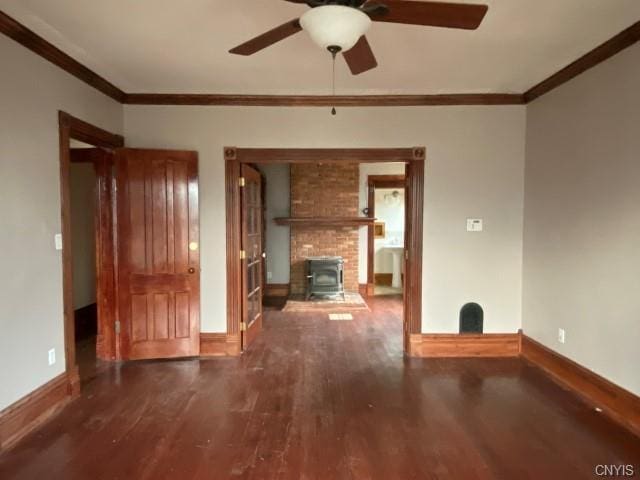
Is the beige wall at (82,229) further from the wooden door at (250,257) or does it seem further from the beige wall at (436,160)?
the wooden door at (250,257)

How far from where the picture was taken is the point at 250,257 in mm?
4387

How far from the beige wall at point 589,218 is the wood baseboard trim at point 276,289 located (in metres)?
4.23

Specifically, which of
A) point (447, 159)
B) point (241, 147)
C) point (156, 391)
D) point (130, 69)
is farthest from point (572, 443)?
point (130, 69)

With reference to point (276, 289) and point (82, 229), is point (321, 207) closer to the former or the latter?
point (276, 289)

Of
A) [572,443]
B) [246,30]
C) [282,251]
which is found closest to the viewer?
[572,443]

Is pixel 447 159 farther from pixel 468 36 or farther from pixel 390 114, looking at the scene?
pixel 468 36

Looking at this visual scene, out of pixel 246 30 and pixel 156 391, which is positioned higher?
pixel 246 30

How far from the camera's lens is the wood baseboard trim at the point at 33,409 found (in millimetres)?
2361

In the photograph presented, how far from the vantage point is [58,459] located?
223 centimetres

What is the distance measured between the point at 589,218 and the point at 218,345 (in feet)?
11.2

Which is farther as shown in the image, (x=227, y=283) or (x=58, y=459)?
(x=227, y=283)

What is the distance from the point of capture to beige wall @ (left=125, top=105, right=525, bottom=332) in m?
3.84

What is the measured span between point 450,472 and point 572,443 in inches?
34.7

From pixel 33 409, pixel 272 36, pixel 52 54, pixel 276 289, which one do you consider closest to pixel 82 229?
pixel 52 54
